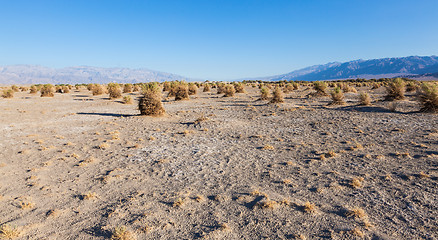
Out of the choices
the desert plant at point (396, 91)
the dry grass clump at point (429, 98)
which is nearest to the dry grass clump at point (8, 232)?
the dry grass clump at point (429, 98)

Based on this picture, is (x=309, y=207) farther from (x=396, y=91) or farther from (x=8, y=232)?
(x=396, y=91)

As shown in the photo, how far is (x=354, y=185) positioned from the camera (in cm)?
651

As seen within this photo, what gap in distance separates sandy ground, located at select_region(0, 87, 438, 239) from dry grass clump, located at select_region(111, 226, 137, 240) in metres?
0.09

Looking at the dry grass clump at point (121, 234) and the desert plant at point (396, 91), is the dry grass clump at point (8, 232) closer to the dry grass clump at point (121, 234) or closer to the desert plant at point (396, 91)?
the dry grass clump at point (121, 234)

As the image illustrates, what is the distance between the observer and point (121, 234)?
4.52 m

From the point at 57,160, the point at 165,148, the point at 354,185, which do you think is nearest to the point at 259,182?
the point at 354,185

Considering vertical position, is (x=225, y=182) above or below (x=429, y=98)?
below

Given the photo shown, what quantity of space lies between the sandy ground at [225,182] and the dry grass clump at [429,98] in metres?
2.54

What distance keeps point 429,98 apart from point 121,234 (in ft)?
63.9

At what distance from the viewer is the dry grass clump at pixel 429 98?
15.3 m

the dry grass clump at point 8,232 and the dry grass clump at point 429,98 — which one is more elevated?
the dry grass clump at point 429,98

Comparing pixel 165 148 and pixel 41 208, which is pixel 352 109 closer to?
pixel 165 148

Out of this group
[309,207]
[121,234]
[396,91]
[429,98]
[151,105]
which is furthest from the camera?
[396,91]

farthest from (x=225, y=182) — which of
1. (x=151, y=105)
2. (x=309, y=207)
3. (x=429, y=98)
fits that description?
(x=429, y=98)
